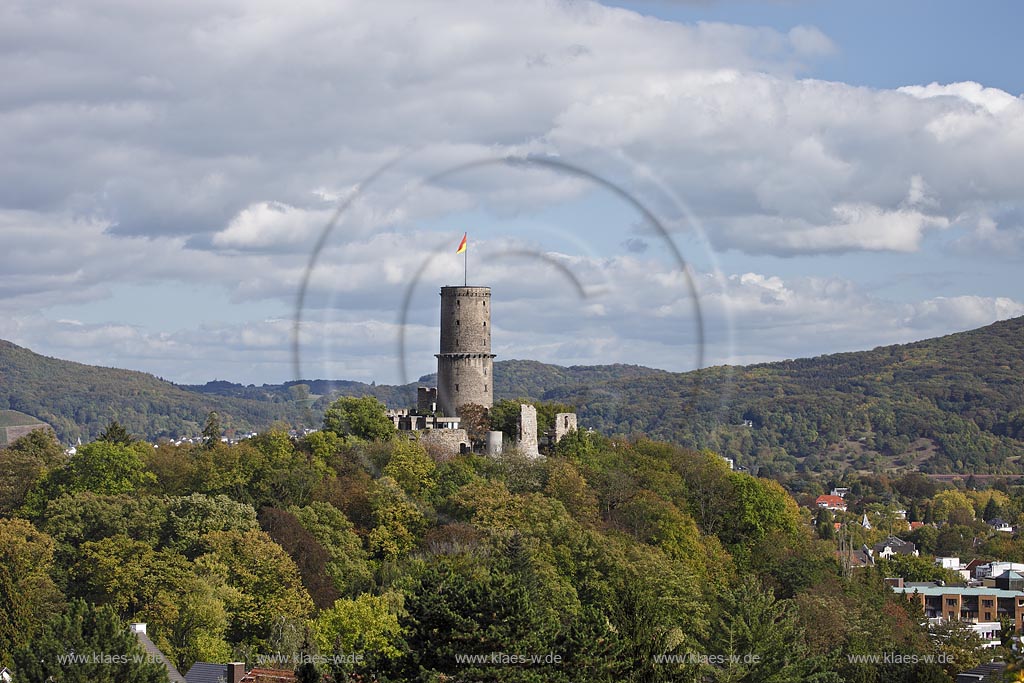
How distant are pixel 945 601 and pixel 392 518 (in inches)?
2579

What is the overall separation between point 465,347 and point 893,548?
105 metres

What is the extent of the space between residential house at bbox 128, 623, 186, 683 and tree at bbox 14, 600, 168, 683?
243cm

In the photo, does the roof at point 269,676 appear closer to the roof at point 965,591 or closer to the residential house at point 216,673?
the residential house at point 216,673

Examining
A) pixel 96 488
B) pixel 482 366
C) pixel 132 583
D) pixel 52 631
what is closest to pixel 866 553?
pixel 482 366

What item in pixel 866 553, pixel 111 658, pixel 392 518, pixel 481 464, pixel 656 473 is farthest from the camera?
pixel 866 553

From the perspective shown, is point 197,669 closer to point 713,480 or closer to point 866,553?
point 713,480

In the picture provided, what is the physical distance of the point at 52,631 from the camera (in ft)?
168

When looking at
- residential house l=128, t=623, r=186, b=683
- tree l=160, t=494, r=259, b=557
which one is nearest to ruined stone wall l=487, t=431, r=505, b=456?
tree l=160, t=494, r=259, b=557

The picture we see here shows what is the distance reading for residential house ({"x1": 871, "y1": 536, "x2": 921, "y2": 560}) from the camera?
16723cm

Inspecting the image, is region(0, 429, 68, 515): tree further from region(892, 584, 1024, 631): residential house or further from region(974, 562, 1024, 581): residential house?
region(974, 562, 1024, 581): residential house

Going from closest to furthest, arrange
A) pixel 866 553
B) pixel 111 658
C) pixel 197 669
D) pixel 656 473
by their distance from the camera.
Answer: pixel 111 658 < pixel 197 669 < pixel 656 473 < pixel 866 553

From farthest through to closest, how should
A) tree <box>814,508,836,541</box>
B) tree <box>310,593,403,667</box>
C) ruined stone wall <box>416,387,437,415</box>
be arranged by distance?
tree <box>814,508,836,541</box>
ruined stone wall <box>416,387,437,415</box>
tree <box>310,593,403,667</box>

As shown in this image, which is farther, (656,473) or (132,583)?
(656,473)

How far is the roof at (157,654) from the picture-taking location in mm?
53688
